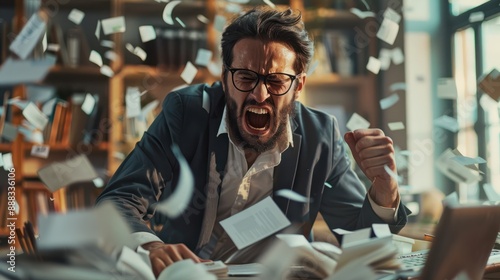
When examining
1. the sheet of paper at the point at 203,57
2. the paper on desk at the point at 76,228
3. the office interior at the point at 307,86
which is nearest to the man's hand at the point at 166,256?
the paper on desk at the point at 76,228

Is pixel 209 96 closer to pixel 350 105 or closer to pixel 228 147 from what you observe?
pixel 228 147

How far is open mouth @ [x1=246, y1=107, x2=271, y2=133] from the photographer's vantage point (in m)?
1.46

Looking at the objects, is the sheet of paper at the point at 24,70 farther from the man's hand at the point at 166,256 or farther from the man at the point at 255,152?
the man's hand at the point at 166,256

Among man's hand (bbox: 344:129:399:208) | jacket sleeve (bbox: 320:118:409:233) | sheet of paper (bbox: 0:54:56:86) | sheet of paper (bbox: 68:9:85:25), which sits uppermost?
sheet of paper (bbox: 68:9:85:25)

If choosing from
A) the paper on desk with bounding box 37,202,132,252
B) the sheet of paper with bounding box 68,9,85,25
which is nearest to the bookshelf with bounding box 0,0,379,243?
the sheet of paper with bounding box 68,9,85,25

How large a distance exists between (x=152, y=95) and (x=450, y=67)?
1.66 meters

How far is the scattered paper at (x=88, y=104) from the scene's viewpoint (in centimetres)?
295

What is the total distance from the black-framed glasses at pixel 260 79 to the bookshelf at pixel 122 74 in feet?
5.48

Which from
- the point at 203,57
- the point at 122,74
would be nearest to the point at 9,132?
the point at 122,74

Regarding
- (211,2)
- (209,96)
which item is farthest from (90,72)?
(209,96)

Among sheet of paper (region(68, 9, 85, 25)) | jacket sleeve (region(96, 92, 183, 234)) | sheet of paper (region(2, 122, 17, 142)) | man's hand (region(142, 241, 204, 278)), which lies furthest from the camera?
sheet of paper (region(2, 122, 17, 142))

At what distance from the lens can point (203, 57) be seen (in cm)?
313

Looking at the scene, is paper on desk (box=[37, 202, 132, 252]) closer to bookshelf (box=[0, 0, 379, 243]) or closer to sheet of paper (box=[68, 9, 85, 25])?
sheet of paper (box=[68, 9, 85, 25])

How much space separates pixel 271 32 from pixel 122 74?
1.89m
